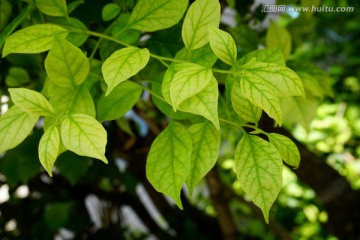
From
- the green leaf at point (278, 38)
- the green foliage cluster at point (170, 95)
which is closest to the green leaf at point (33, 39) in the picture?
the green foliage cluster at point (170, 95)

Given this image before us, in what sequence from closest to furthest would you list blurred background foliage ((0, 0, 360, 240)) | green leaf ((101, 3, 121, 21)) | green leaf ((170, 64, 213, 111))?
green leaf ((170, 64, 213, 111))
green leaf ((101, 3, 121, 21))
blurred background foliage ((0, 0, 360, 240))

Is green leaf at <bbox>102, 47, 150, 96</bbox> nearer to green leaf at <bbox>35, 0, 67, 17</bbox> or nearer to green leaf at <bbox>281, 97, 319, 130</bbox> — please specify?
green leaf at <bbox>35, 0, 67, 17</bbox>

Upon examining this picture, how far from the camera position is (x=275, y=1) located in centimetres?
43

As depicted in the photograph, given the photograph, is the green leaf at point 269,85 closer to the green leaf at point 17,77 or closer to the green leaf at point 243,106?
the green leaf at point 243,106

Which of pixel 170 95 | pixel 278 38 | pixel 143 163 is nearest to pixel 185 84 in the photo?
pixel 170 95

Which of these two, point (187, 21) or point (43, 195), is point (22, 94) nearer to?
point (187, 21)

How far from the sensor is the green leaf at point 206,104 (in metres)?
0.26

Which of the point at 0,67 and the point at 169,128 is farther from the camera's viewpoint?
the point at 0,67

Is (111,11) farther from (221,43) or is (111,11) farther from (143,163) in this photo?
(143,163)

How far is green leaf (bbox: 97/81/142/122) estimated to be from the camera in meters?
0.34

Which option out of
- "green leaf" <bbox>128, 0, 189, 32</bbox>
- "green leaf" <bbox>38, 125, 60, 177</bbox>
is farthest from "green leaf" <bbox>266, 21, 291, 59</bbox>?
"green leaf" <bbox>38, 125, 60, 177</bbox>

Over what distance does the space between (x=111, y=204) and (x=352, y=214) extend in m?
0.53

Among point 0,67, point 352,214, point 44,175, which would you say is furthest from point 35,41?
point 44,175

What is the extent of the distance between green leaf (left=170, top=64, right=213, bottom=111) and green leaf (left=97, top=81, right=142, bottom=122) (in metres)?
0.08
